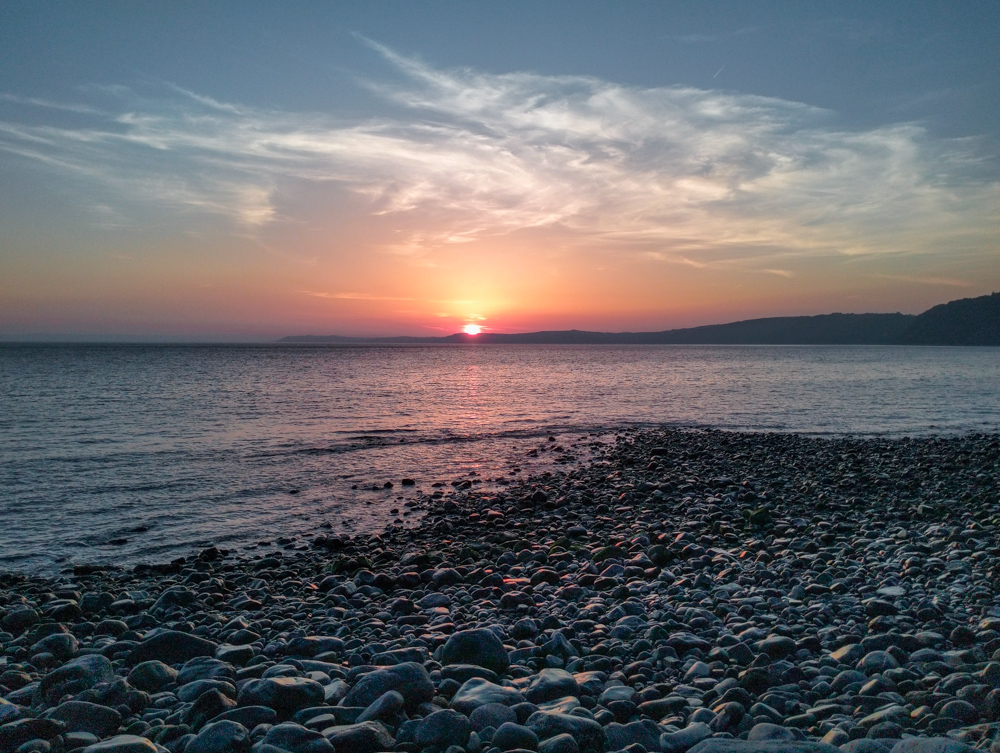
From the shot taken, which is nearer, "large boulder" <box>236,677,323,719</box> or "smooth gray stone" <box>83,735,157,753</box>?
"smooth gray stone" <box>83,735,157,753</box>

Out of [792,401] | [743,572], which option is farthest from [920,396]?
[743,572]

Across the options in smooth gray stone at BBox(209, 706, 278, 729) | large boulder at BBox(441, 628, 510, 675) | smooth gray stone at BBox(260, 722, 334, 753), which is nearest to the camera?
smooth gray stone at BBox(260, 722, 334, 753)

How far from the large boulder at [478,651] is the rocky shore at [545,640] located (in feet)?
0.07

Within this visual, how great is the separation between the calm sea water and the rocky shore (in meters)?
2.52

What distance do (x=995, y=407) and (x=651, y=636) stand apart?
39613mm

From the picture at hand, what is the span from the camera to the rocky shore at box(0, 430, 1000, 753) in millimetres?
4398

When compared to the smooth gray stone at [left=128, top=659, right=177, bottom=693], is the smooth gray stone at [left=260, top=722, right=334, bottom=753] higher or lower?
higher

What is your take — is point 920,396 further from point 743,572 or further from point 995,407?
point 743,572

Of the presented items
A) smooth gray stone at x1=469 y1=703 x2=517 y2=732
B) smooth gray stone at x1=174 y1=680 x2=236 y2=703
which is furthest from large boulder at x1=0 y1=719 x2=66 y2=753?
smooth gray stone at x1=469 y1=703 x2=517 y2=732

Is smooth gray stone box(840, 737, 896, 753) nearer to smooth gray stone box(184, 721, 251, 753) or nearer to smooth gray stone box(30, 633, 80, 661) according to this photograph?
smooth gray stone box(184, 721, 251, 753)

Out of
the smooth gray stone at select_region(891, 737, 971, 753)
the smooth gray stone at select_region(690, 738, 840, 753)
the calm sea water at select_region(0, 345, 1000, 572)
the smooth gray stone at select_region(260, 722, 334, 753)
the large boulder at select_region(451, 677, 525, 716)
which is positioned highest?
the smooth gray stone at select_region(891, 737, 971, 753)

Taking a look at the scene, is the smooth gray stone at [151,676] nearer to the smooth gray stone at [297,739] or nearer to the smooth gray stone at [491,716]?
the smooth gray stone at [297,739]

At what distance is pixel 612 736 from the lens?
443cm

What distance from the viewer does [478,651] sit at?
5770mm
